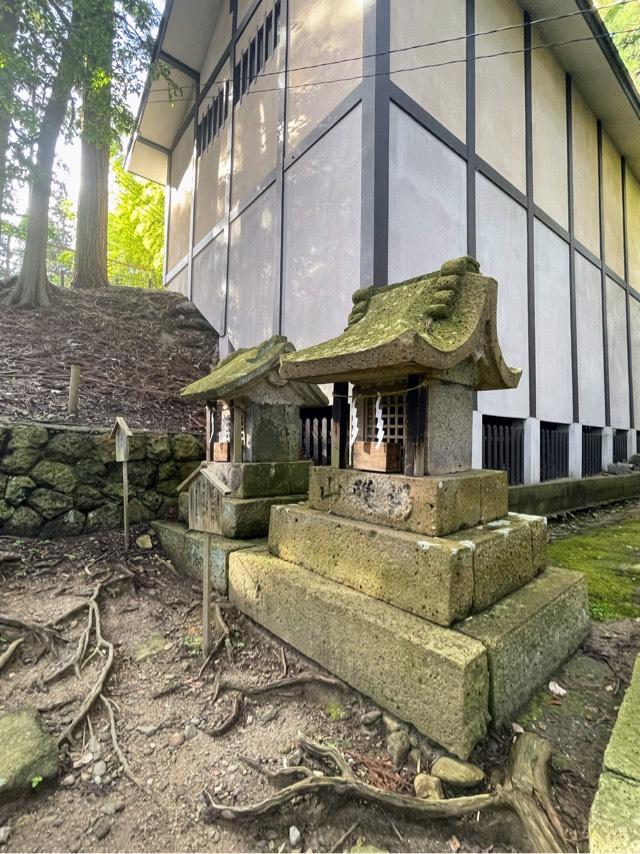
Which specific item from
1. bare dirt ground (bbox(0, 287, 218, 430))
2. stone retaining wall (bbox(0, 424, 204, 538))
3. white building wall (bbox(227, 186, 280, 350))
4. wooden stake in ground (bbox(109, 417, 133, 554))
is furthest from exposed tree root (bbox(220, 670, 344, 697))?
white building wall (bbox(227, 186, 280, 350))

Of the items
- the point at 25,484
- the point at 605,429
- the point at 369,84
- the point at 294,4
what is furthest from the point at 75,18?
the point at 605,429

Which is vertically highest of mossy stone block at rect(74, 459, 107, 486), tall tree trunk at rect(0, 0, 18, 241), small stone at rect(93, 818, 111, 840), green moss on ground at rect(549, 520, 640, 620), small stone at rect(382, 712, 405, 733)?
tall tree trunk at rect(0, 0, 18, 241)

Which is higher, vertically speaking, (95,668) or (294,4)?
(294,4)

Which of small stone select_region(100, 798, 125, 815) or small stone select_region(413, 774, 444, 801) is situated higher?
small stone select_region(413, 774, 444, 801)

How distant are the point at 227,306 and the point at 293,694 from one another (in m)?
8.24

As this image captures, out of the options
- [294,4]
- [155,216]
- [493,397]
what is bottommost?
[493,397]

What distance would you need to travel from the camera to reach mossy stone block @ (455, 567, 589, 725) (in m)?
2.06

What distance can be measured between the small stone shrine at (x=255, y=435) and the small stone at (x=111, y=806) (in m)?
2.00

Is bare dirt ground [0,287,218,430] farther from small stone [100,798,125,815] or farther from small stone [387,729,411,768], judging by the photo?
small stone [387,729,411,768]

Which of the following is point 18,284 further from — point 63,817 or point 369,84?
point 63,817

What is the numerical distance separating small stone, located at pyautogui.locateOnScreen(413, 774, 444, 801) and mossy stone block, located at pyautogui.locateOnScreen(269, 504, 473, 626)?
677mm

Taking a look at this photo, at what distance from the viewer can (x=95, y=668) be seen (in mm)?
2762

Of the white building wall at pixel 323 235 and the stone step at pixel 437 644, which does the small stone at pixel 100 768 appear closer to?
the stone step at pixel 437 644

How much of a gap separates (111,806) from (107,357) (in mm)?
7662
